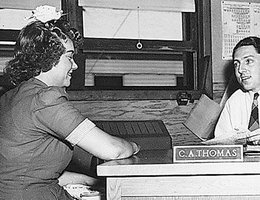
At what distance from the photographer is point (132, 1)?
3256 mm

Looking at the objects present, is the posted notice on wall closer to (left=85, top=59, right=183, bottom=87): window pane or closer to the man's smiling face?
(left=85, top=59, right=183, bottom=87): window pane

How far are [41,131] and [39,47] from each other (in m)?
0.35

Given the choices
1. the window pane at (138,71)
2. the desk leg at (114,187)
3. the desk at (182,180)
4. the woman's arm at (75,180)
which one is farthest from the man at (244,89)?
the desk leg at (114,187)

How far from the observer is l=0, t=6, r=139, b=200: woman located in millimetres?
1779

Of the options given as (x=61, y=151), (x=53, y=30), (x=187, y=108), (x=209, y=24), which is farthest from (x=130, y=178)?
(x=209, y=24)

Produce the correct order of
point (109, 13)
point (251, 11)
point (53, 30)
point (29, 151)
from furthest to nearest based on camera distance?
1. point (251, 11)
2. point (109, 13)
3. point (53, 30)
4. point (29, 151)

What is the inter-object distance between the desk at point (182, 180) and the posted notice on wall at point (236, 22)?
190 centimetres

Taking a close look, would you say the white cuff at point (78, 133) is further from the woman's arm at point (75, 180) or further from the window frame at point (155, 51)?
the window frame at point (155, 51)

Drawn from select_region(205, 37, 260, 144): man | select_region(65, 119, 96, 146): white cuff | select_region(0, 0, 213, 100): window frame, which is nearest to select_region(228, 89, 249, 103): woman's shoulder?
select_region(205, 37, 260, 144): man

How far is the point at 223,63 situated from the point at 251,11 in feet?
1.39

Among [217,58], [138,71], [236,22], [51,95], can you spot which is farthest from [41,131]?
[236,22]

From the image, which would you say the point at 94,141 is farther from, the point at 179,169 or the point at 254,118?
the point at 254,118

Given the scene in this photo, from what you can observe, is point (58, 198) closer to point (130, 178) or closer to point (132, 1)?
point (130, 178)

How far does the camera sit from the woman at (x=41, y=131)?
1779 mm
